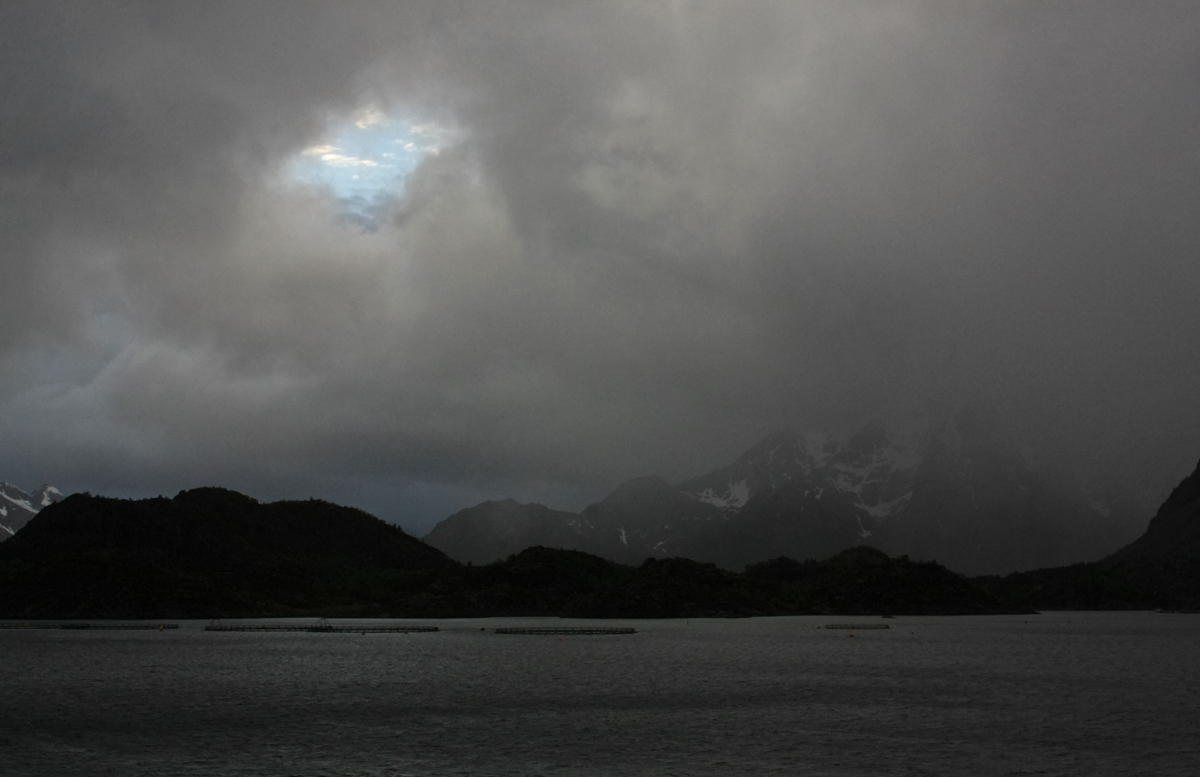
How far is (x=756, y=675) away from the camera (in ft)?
504

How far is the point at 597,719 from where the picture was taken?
101812mm

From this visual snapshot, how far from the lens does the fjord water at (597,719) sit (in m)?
75.5

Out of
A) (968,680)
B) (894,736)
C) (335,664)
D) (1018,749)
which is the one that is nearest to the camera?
(1018,749)

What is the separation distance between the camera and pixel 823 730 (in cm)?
9288

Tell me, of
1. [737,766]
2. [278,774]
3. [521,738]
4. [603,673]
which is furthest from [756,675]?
[278,774]

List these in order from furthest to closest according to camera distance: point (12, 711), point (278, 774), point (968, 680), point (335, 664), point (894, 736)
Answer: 1. point (335, 664)
2. point (968, 680)
3. point (12, 711)
4. point (894, 736)
5. point (278, 774)

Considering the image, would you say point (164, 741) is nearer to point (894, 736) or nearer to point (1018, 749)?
point (894, 736)

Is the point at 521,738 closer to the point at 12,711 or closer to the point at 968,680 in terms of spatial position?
the point at 12,711

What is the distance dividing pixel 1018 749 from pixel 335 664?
125 m

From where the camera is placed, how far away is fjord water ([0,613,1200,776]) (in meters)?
75.5

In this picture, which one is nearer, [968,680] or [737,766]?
[737,766]

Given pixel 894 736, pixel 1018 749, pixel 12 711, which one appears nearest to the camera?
pixel 1018 749

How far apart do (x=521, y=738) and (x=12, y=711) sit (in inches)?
2187

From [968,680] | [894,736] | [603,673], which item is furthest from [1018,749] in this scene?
[603,673]
